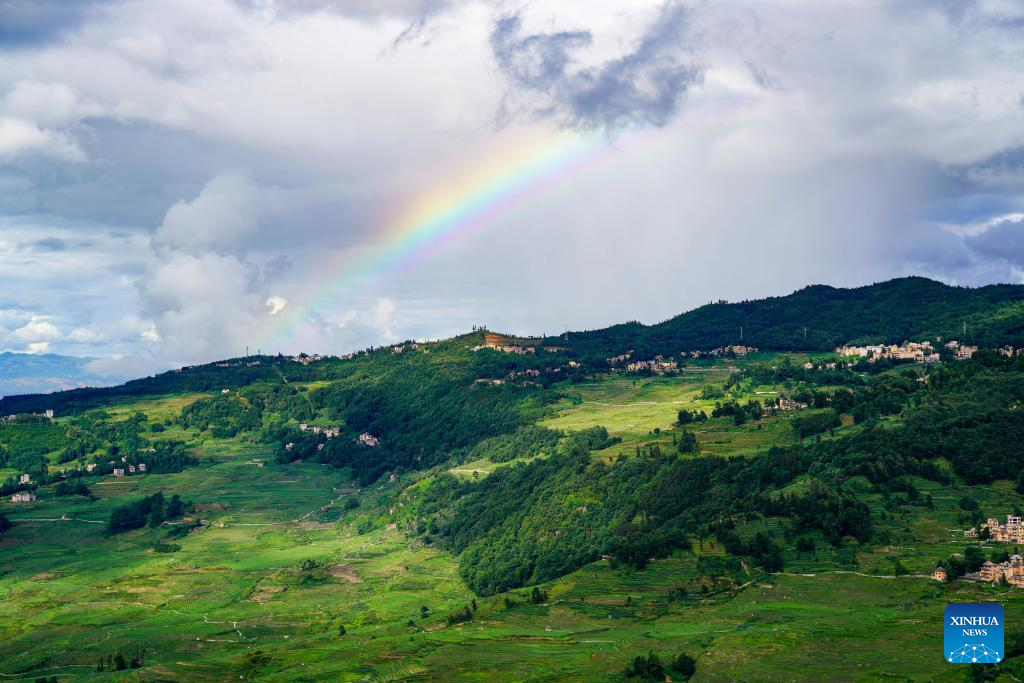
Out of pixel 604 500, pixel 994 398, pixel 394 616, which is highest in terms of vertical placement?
pixel 994 398

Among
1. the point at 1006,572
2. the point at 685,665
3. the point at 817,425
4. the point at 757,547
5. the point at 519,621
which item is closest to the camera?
the point at 685,665

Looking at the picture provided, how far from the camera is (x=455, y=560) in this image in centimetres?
19588

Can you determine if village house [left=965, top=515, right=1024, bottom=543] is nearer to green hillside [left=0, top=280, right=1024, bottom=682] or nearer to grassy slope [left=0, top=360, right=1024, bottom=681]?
green hillside [left=0, top=280, right=1024, bottom=682]

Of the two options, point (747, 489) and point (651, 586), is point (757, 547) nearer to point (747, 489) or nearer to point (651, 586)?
point (651, 586)

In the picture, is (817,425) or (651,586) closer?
(651,586)

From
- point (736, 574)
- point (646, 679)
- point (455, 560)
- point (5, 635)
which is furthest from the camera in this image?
point (455, 560)

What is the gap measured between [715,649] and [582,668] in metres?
14.9

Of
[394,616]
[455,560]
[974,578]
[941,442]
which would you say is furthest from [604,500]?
[974,578]

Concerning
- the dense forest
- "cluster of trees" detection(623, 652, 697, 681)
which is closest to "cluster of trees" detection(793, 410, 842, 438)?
the dense forest

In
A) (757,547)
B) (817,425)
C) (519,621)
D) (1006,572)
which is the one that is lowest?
(519,621)

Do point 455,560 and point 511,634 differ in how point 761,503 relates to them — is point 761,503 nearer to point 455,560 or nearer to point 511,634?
point 511,634
